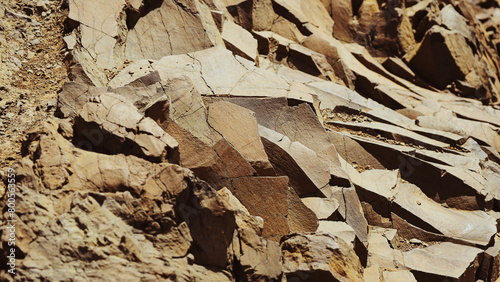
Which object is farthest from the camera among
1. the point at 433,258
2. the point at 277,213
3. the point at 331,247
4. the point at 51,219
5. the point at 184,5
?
the point at 184,5

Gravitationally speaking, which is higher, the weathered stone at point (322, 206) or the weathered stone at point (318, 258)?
the weathered stone at point (318, 258)

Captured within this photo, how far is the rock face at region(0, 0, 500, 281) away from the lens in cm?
486

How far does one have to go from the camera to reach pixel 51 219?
4.59m

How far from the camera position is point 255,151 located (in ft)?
22.8

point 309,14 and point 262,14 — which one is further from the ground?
point 262,14

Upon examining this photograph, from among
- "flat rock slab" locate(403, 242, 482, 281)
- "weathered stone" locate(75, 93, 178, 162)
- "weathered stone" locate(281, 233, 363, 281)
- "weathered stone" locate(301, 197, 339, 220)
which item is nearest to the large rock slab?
"flat rock slab" locate(403, 242, 482, 281)

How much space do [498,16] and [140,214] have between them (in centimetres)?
1860

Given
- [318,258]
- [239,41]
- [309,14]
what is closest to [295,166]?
[318,258]

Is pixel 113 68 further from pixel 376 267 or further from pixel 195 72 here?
pixel 376 267

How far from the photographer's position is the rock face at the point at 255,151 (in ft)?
15.9

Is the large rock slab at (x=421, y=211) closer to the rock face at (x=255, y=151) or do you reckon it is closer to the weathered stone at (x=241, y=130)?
the rock face at (x=255, y=151)

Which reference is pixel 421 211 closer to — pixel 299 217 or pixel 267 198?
pixel 299 217

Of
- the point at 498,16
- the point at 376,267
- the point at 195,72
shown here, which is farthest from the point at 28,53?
the point at 498,16

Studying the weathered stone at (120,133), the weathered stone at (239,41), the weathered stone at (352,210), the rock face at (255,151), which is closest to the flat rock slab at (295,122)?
the rock face at (255,151)
